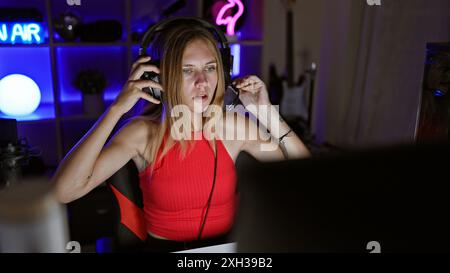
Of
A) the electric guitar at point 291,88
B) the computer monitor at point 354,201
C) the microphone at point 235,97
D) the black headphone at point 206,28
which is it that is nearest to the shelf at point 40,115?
the black headphone at point 206,28

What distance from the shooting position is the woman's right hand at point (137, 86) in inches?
23.4

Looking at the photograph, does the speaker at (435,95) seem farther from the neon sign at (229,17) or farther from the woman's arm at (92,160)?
the neon sign at (229,17)

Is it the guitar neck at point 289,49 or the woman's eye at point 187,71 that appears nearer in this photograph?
the woman's eye at point 187,71

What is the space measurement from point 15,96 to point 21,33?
0.18 meters

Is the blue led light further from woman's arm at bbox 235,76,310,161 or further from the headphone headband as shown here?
woman's arm at bbox 235,76,310,161

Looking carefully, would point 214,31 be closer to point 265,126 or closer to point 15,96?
point 265,126

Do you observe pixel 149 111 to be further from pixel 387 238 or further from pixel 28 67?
pixel 387 238

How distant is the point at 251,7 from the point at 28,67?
78 cm

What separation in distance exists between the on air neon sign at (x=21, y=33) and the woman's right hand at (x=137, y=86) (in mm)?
287

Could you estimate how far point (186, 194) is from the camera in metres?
0.73

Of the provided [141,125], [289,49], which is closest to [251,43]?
[289,49]

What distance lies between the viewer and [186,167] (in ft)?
2.49
